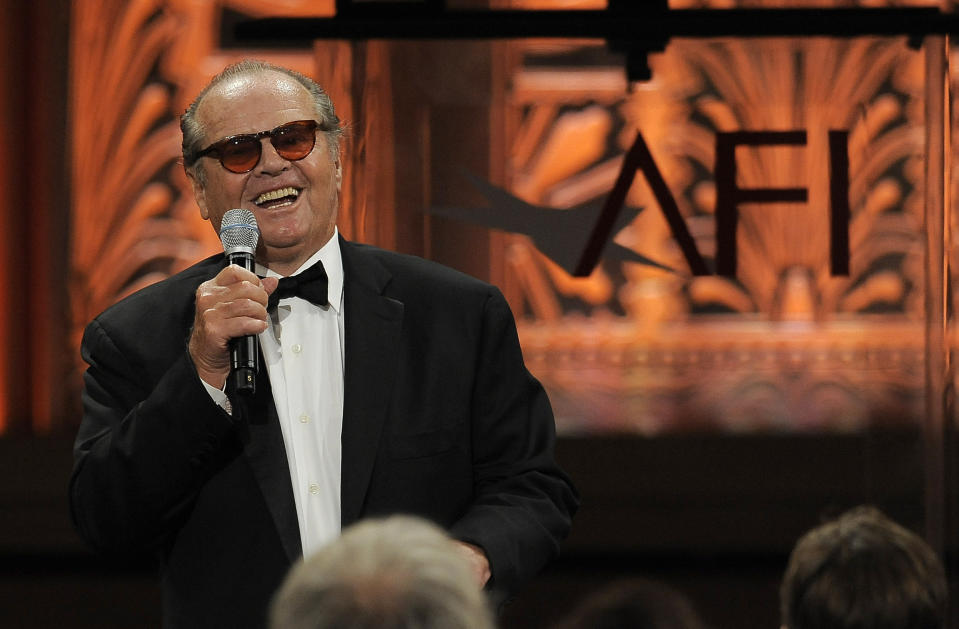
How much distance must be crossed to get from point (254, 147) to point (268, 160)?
27 millimetres

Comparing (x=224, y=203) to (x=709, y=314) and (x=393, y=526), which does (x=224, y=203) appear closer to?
(x=393, y=526)

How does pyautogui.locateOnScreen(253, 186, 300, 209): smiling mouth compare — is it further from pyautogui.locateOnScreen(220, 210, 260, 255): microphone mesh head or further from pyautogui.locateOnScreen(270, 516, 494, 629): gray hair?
pyautogui.locateOnScreen(270, 516, 494, 629): gray hair

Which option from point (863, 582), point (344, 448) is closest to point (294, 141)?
point (344, 448)

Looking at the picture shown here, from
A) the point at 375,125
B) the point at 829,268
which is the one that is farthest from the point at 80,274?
the point at 829,268

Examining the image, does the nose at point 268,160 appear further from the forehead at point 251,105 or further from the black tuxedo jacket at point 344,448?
the black tuxedo jacket at point 344,448

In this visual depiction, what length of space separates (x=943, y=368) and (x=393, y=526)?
267 cm

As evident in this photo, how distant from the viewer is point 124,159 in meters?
3.76

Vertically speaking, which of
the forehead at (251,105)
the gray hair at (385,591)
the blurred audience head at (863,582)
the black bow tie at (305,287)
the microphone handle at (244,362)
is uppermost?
the forehead at (251,105)

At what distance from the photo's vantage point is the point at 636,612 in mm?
1037

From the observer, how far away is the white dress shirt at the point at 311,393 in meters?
→ 1.65

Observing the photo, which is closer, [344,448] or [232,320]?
[232,320]

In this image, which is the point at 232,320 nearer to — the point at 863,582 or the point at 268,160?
the point at 268,160

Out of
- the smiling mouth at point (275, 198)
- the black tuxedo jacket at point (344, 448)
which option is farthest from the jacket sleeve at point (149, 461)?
the smiling mouth at point (275, 198)

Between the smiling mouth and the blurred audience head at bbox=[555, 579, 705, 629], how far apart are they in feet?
2.81
